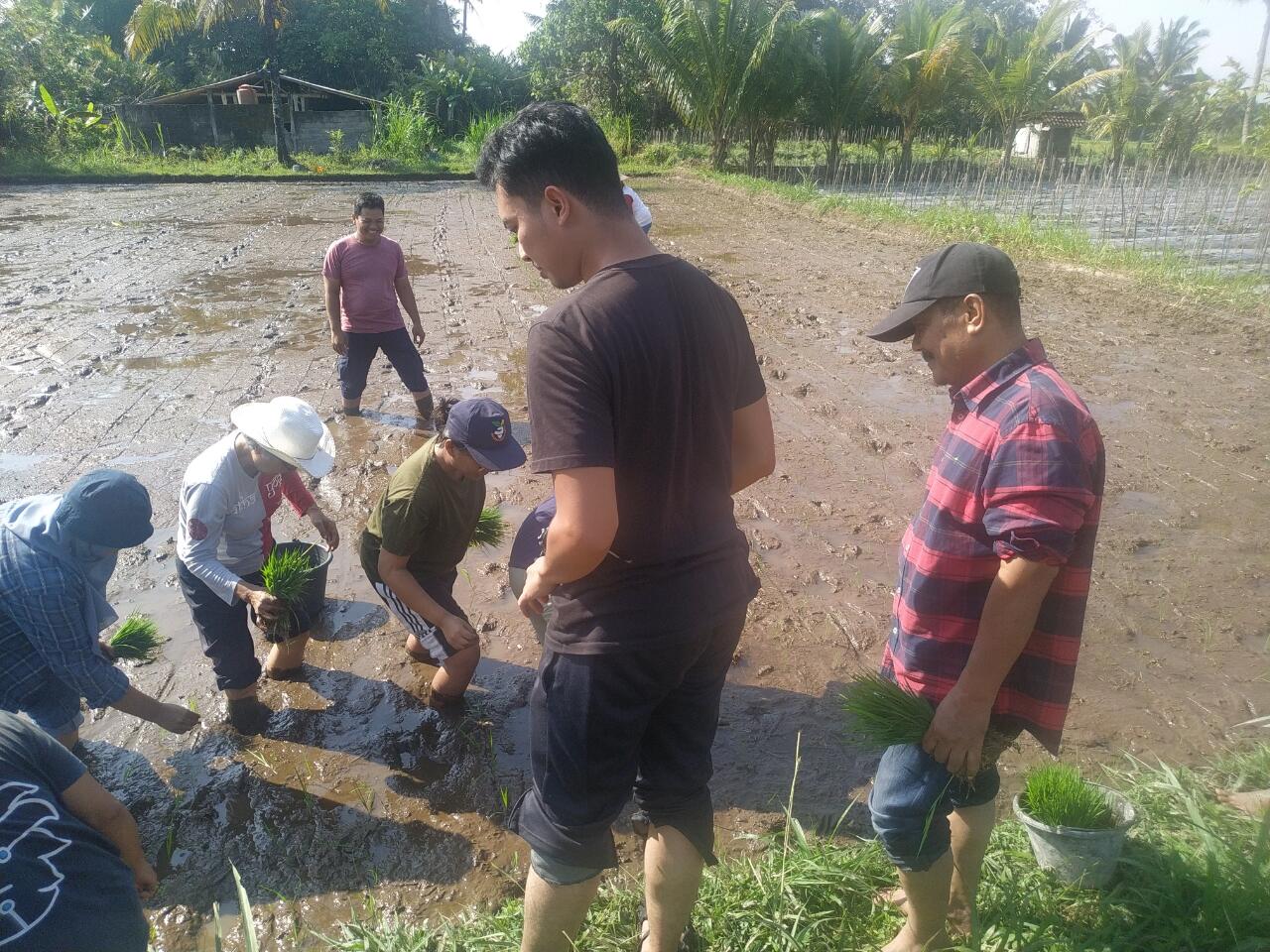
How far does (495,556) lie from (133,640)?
1869 millimetres

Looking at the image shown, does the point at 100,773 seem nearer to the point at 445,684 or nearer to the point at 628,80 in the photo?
the point at 445,684

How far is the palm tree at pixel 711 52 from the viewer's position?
920 inches

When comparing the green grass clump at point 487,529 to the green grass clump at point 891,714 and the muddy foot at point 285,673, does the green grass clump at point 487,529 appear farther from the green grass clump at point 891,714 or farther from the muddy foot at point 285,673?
the green grass clump at point 891,714

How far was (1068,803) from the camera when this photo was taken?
2229 mm

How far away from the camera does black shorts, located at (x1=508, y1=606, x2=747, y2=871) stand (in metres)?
1.73

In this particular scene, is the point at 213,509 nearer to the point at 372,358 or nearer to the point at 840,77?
the point at 372,358

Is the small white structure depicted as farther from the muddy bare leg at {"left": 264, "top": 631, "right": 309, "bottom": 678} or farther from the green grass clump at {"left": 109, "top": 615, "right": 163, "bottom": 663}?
the green grass clump at {"left": 109, "top": 615, "right": 163, "bottom": 663}

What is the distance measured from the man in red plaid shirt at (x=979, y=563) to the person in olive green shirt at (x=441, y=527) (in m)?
1.38

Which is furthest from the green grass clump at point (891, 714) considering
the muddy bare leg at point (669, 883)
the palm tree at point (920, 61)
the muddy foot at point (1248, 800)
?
the palm tree at point (920, 61)

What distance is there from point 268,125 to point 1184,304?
99.6ft

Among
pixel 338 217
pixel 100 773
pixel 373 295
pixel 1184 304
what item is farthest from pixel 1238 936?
pixel 338 217

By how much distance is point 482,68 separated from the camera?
1304 inches

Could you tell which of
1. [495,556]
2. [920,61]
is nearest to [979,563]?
[495,556]

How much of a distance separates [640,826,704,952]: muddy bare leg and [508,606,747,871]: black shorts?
0.03m
